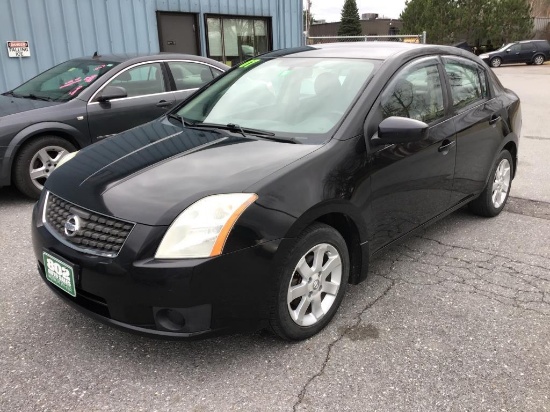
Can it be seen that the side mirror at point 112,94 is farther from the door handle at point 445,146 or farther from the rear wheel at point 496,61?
the rear wheel at point 496,61

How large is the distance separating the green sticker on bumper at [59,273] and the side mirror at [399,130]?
1836 millimetres

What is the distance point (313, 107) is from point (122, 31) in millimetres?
8280

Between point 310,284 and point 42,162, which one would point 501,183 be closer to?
point 310,284

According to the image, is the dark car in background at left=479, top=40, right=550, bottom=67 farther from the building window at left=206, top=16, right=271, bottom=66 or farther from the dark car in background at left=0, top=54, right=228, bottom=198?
the dark car in background at left=0, top=54, right=228, bottom=198

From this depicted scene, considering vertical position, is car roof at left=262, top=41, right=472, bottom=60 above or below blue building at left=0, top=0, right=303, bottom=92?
below

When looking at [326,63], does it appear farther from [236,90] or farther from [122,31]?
[122,31]

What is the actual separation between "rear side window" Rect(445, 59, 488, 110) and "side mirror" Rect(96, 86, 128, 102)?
136 inches

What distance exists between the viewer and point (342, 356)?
8.63 feet

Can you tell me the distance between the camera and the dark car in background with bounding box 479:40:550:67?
3055cm

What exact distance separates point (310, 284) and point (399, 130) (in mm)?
1039

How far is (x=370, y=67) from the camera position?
325 cm

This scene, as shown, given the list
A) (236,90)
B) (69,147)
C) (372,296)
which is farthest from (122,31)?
(372,296)

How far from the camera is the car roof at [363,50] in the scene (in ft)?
11.2

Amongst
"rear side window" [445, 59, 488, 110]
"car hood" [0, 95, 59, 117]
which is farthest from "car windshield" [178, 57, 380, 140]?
"car hood" [0, 95, 59, 117]
